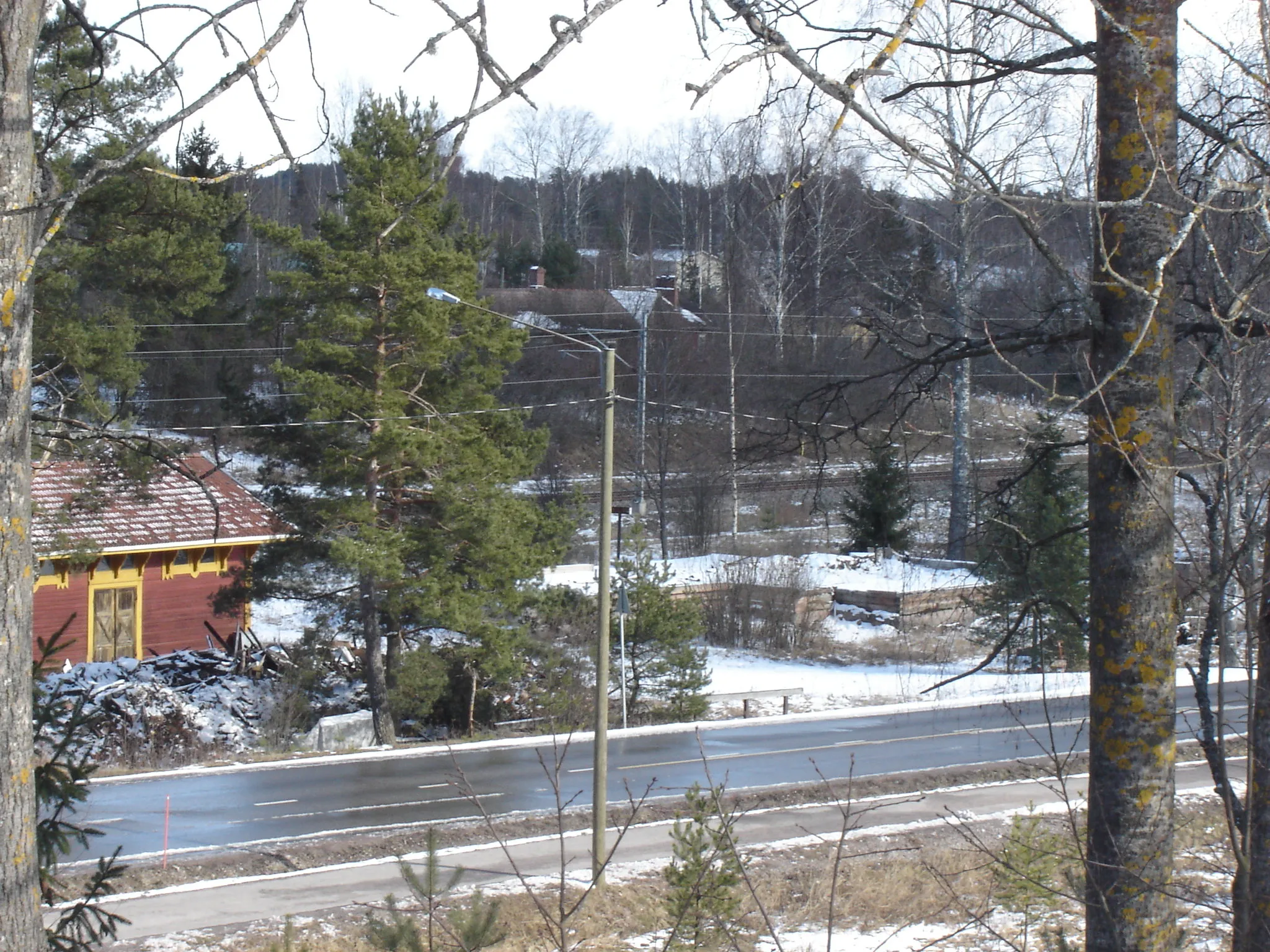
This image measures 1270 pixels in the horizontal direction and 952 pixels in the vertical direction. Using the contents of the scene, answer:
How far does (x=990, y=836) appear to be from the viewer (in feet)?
42.4

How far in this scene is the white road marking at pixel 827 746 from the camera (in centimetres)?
1739

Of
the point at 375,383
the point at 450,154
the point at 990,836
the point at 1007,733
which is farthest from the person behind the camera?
the point at 375,383

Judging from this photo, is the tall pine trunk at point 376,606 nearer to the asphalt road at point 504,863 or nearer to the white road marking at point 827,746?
the white road marking at point 827,746

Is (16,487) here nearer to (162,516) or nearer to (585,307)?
(162,516)

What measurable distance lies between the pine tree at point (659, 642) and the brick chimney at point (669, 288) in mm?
26845

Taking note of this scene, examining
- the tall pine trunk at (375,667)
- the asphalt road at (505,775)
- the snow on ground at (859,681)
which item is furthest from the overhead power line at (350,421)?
the snow on ground at (859,681)

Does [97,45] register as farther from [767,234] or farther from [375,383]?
[767,234]

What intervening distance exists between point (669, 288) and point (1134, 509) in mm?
47294

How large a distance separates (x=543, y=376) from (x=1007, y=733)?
3174 cm

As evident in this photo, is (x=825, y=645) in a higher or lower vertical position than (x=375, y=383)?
lower

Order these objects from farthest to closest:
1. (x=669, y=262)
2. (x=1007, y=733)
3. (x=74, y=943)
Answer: (x=669, y=262)
(x=1007, y=733)
(x=74, y=943)

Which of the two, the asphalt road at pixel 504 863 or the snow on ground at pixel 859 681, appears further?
the snow on ground at pixel 859 681

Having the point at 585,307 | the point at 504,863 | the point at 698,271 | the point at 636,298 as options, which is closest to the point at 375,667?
the point at 504,863

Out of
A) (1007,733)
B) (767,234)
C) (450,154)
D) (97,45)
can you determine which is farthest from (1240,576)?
(767,234)
